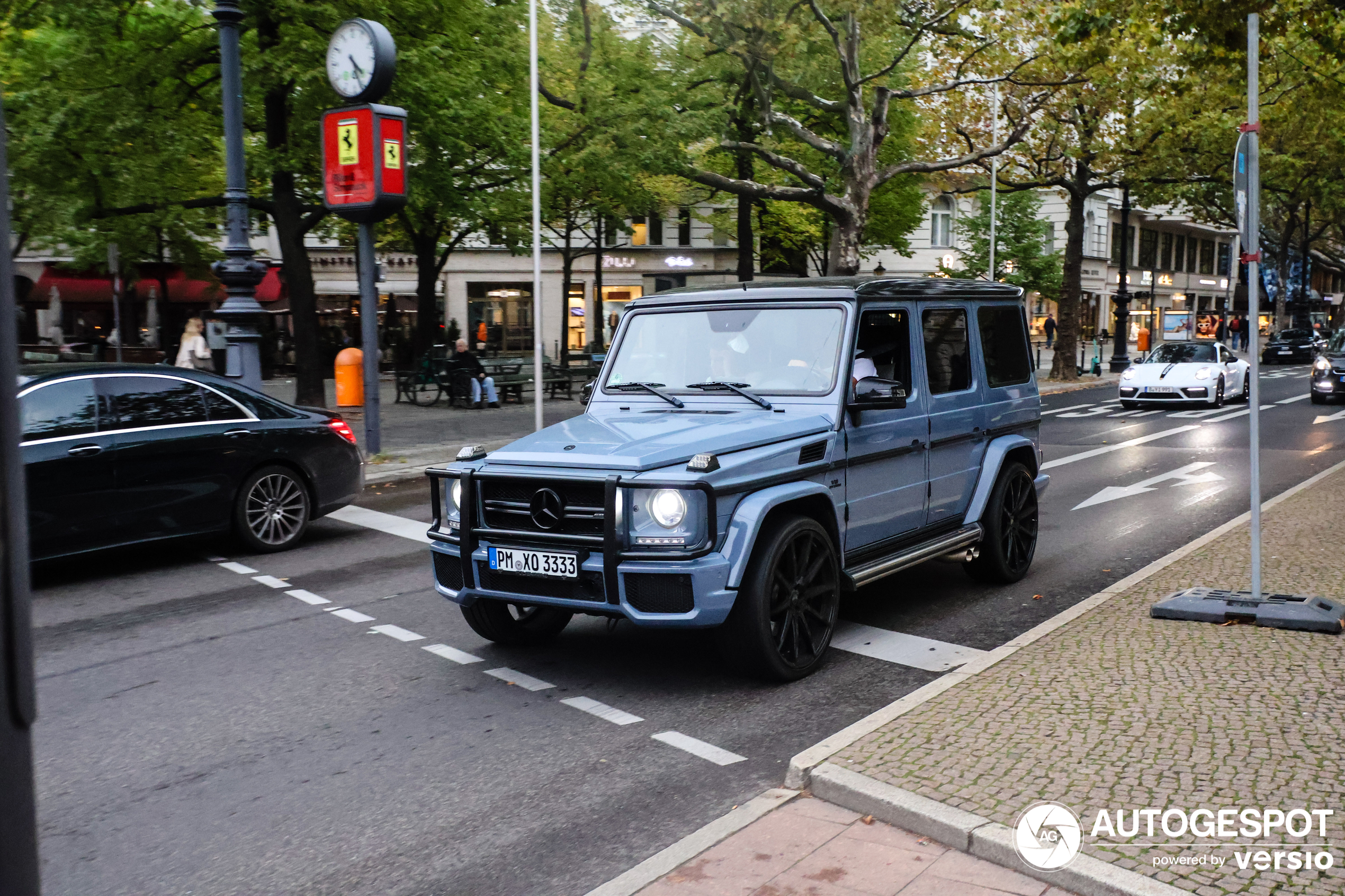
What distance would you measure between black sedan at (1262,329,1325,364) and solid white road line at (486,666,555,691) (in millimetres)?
52007

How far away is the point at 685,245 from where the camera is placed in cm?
5622

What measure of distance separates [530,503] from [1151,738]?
301 centimetres

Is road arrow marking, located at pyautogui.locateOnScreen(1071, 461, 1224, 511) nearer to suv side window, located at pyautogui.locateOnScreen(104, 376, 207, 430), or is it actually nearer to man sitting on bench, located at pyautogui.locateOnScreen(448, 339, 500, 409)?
suv side window, located at pyautogui.locateOnScreen(104, 376, 207, 430)

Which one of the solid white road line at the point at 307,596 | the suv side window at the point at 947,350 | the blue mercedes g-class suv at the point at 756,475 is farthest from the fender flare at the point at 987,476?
the solid white road line at the point at 307,596

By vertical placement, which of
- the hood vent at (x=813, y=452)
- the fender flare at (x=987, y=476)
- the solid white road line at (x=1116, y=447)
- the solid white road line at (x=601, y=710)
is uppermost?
the hood vent at (x=813, y=452)

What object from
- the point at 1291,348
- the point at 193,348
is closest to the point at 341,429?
the point at 193,348

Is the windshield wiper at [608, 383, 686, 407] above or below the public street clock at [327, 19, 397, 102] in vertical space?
below

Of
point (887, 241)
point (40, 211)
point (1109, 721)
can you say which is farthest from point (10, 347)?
point (887, 241)

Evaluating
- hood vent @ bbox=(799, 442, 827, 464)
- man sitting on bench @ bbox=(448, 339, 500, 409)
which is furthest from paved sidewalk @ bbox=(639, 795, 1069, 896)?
man sitting on bench @ bbox=(448, 339, 500, 409)

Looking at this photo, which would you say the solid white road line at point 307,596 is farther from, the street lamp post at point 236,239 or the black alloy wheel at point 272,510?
the street lamp post at point 236,239

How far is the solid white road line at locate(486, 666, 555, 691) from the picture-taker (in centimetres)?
606

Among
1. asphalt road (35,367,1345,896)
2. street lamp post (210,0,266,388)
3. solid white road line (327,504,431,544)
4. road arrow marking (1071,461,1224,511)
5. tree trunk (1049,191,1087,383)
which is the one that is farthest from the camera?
tree trunk (1049,191,1087,383)

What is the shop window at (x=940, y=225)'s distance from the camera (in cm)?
6231

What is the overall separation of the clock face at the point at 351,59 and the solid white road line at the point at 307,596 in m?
8.63
